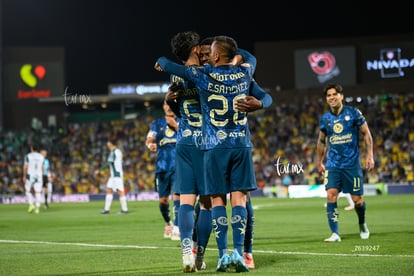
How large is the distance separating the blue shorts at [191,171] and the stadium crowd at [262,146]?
30.6 metres

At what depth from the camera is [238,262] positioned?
8992 millimetres

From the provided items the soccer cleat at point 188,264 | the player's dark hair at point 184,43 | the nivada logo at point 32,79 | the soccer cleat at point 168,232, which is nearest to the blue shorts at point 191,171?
the soccer cleat at point 188,264

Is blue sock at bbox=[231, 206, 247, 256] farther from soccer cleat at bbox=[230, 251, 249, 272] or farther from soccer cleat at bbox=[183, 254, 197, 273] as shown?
soccer cleat at bbox=[183, 254, 197, 273]

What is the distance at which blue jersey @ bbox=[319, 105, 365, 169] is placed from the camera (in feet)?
46.7

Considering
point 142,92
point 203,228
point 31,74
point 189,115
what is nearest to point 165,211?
point 203,228

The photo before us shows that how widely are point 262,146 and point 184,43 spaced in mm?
38147

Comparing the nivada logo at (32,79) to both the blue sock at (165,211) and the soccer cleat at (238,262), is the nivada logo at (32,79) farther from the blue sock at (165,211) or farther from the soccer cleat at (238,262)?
the soccer cleat at (238,262)

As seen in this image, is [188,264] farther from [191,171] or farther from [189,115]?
[189,115]

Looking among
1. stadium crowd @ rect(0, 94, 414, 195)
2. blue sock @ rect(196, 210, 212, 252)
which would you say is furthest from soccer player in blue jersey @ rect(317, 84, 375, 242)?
stadium crowd @ rect(0, 94, 414, 195)

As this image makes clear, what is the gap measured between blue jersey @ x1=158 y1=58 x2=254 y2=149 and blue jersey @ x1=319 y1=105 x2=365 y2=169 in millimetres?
5376

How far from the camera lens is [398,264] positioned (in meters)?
9.48

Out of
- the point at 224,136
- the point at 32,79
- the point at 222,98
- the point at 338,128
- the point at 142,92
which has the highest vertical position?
the point at 32,79

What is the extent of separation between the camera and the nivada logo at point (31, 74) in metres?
55.2

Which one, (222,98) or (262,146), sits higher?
(262,146)
